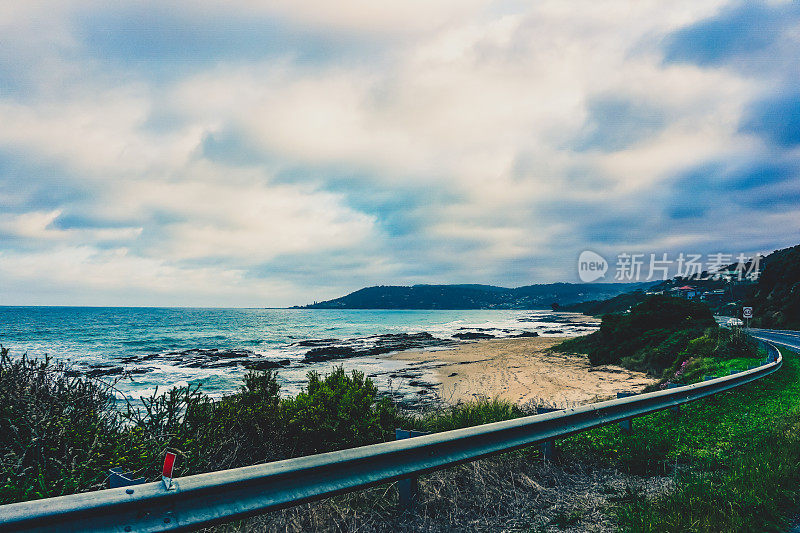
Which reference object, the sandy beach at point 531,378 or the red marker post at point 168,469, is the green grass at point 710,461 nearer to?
the red marker post at point 168,469

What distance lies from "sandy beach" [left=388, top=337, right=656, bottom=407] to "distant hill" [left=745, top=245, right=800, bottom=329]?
100 ft

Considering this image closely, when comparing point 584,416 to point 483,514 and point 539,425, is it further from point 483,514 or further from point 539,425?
point 483,514

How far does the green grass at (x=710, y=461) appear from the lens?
3637 millimetres

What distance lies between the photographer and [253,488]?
8.48ft

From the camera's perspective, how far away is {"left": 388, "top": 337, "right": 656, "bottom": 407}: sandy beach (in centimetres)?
1764

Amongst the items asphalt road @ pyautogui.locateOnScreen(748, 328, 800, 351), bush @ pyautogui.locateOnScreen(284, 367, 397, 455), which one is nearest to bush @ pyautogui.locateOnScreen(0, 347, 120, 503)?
bush @ pyautogui.locateOnScreen(284, 367, 397, 455)

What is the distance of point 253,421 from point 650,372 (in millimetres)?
20991

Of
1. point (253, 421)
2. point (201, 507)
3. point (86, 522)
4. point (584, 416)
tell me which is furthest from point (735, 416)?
point (86, 522)

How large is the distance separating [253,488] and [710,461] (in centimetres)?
525

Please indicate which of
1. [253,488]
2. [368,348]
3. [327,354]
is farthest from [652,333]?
[253,488]

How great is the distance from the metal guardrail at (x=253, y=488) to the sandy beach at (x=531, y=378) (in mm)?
8584

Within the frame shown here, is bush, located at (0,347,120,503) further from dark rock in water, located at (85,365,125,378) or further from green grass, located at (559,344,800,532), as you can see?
dark rock in water, located at (85,365,125,378)

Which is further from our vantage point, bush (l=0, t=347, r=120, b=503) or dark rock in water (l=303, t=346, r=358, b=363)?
dark rock in water (l=303, t=346, r=358, b=363)

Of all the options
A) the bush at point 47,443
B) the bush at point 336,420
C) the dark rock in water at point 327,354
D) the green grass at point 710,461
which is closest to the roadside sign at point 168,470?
the bush at point 47,443
